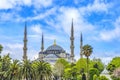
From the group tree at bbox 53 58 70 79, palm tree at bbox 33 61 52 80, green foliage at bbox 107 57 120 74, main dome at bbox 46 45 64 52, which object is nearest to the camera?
palm tree at bbox 33 61 52 80

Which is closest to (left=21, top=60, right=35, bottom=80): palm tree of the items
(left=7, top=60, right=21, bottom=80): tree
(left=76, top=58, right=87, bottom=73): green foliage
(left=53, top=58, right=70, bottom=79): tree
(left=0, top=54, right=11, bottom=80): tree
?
(left=7, top=60, right=21, bottom=80): tree

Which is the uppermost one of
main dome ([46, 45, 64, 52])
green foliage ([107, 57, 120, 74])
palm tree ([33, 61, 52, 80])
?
main dome ([46, 45, 64, 52])

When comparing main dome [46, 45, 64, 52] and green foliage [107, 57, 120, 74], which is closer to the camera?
green foliage [107, 57, 120, 74]

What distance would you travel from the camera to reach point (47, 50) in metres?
182

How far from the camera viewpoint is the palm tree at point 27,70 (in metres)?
69.3

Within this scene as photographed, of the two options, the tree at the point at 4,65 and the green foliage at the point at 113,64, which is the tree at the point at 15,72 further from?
the green foliage at the point at 113,64

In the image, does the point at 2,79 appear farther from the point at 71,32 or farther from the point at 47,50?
the point at 47,50

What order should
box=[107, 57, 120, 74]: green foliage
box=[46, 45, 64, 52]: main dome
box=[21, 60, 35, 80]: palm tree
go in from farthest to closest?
box=[46, 45, 64, 52]: main dome → box=[107, 57, 120, 74]: green foliage → box=[21, 60, 35, 80]: palm tree

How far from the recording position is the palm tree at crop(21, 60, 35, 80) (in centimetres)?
6931

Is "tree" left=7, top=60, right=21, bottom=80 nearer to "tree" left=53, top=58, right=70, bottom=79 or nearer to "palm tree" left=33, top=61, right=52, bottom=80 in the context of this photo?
"palm tree" left=33, top=61, right=52, bottom=80

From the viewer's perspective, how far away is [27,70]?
228 ft

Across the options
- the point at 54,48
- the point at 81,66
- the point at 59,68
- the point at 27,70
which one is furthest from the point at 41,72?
the point at 54,48

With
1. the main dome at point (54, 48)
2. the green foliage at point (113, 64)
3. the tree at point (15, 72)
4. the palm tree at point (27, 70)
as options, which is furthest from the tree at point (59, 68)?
the palm tree at point (27, 70)

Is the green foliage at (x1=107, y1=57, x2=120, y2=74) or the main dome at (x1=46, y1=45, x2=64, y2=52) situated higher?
the main dome at (x1=46, y1=45, x2=64, y2=52)
